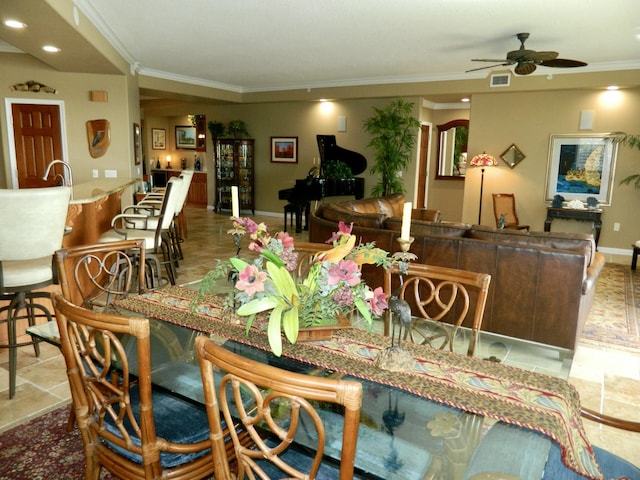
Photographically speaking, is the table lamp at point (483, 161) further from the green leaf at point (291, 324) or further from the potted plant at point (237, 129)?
the green leaf at point (291, 324)

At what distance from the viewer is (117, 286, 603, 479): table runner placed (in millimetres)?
1273

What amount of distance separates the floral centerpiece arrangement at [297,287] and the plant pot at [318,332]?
0.06ft

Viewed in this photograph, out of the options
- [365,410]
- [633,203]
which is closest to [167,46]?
[365,410]

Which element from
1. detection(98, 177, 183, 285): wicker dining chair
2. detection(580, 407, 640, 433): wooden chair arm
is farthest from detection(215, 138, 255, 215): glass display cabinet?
detection(580, 407, 640, 433): wooden chair arm

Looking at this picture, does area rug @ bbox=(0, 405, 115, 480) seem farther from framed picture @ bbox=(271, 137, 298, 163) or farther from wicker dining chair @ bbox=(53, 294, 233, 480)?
framed picture @ bbox=(271, 137, 298, 163)

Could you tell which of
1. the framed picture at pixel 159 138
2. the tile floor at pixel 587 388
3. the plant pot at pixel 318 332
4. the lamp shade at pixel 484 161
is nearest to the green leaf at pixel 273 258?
the plant pot at pixel 318 332

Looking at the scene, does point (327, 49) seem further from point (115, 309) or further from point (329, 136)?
point (115, 309)

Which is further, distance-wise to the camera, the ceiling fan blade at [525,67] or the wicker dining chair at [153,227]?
the ceiling fan blade at [525,67]

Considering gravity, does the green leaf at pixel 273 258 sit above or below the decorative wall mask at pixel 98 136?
below

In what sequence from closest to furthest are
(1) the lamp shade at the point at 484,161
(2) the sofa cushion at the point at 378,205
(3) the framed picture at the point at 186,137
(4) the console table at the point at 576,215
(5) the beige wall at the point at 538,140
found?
(2) the sofa cushion at the point at 378,205, (4) the console table at the point at 576,215, (5) the beige wall at the point at 538,140, (1) the lamp shade at the point at 484,161, (3) the framed picture at the point at 186,137

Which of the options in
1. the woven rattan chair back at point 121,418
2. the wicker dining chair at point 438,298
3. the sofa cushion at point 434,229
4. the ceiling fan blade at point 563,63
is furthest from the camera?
the ceiling fan blade at point 563,63

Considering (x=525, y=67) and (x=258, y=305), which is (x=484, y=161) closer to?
(x=525, y=67)

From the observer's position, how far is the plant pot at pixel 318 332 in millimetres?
1690

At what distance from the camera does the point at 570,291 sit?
10.8 ft
